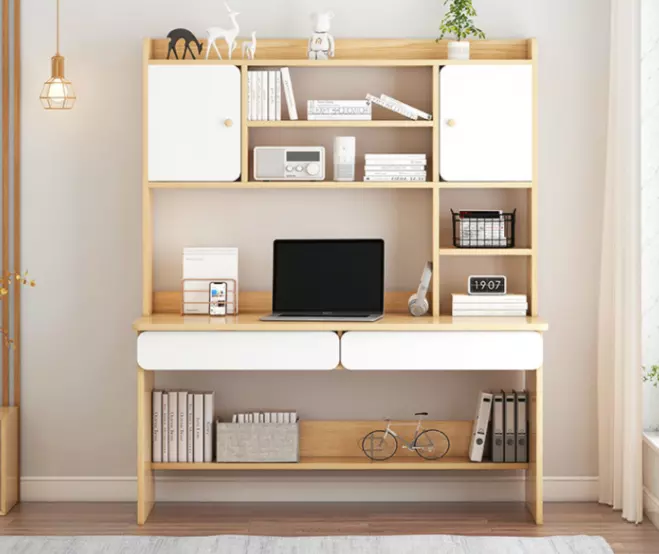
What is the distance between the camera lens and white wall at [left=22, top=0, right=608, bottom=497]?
3.93 m

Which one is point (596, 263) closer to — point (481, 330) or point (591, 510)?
point (481, 330)

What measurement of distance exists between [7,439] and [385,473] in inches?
64.8

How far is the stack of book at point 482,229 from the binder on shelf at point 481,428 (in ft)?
2.13

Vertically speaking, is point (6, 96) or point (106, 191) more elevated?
point (6, 96)

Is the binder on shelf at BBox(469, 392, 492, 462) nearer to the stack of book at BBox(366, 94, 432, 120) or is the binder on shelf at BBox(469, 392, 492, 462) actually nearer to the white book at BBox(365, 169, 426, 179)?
the white book at BBox(365, 169, 426, 179)

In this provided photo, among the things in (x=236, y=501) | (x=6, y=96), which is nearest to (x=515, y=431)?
(x=236, y=501)

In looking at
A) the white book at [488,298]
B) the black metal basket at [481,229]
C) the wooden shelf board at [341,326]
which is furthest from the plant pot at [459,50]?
the wooden shelf board at [341,326]

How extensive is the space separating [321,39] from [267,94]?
0.32 m

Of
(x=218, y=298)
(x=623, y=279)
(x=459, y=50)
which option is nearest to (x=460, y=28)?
(x=459, y=50)

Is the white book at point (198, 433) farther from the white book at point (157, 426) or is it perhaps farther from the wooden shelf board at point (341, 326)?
the wooden shelf board at point (341, 326)

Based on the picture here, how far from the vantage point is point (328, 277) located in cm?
380

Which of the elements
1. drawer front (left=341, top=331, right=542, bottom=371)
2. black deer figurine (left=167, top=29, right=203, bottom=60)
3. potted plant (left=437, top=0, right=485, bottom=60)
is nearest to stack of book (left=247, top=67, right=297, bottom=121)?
black deer figurine (left=167, top=29, right=203, bottom=60)

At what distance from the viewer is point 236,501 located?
157 inches

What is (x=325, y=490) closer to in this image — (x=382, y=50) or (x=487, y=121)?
(x=487, y=121)
